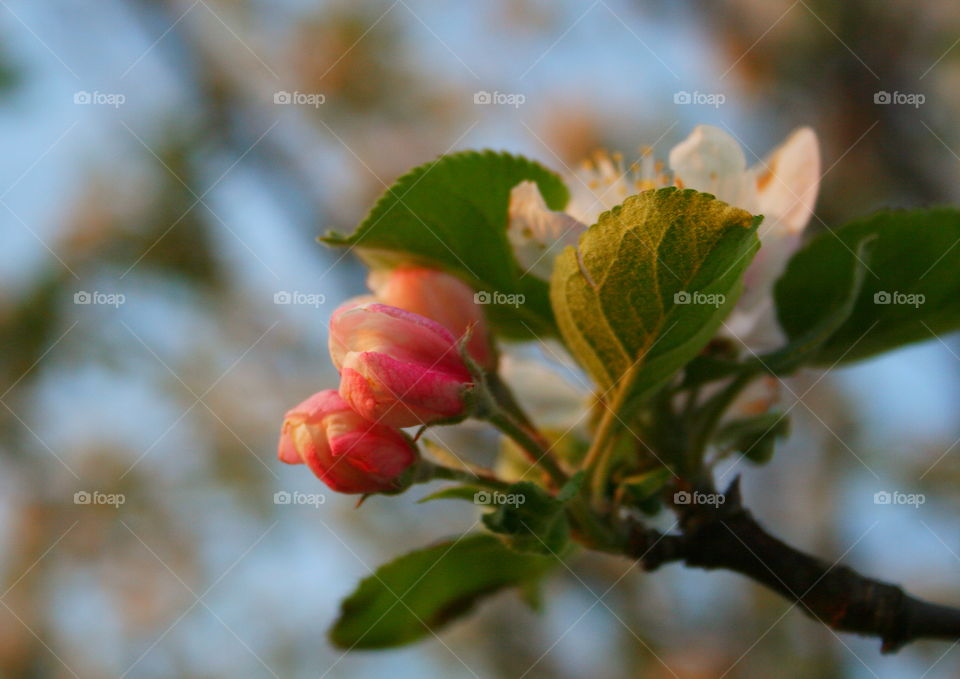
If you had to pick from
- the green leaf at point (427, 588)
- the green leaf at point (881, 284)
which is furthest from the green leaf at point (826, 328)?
the green leaf at point (427, 588)

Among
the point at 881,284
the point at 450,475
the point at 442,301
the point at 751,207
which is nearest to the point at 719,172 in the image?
the point at 751,207

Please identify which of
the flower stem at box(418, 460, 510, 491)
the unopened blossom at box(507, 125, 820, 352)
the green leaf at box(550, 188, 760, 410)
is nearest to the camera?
the green leaf at box(550, 188, 760, 410)

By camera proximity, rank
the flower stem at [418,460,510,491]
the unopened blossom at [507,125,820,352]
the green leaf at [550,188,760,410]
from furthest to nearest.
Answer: the unopened blossom at [507,125,820,352], the flower stem at [418,460,510,491], the green leaf at [550,188,760,410]

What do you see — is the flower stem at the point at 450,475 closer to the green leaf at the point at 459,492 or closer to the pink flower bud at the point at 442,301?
the green leaf at the point at 459,492

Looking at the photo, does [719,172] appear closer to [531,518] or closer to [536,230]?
[536,230]

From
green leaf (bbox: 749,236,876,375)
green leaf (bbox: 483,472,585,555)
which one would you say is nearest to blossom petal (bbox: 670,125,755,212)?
green leaf (bbox: 749,236,876,375)

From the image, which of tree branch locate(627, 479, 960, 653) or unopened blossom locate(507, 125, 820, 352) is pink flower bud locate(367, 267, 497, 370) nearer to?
unopened blossom locate(507, 125, 820, 352)

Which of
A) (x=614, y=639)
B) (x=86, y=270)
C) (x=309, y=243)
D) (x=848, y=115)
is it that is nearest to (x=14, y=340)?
(x=86, y=270)
